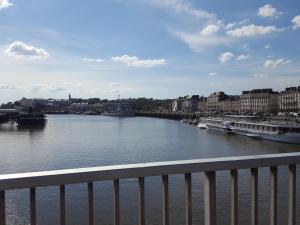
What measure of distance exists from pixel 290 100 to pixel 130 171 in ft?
511

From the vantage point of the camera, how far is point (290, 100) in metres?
150

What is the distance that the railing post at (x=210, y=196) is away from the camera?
11.8ft

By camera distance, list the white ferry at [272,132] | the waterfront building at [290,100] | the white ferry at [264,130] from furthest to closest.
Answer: the waterfront building at [290,100]
the white ferry at [264,130]
the white ferry at [272,132]

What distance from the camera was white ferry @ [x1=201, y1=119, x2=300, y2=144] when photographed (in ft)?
193

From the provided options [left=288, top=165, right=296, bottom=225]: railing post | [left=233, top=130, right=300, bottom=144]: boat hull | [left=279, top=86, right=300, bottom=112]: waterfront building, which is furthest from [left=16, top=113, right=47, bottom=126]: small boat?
[left=288, top=165, right=296, bottom=225]: railing post

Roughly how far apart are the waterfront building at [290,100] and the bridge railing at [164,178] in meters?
145

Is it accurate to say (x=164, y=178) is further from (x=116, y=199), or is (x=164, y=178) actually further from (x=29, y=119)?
(x=29, y=119)

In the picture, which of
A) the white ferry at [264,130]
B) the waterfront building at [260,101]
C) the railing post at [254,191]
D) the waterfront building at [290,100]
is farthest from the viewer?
the waterfront building at [260,101]

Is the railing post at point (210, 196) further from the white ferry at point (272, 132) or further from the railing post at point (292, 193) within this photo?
the white ferry at point (272, 132)

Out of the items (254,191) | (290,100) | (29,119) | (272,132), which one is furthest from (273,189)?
(290,100)

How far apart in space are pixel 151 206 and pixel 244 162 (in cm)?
1508

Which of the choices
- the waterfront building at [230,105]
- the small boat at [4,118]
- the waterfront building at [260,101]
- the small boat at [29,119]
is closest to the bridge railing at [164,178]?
the small boat at [29,119]

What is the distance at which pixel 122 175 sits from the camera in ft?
10.8

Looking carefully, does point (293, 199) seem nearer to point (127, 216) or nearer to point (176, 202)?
point (127, 216)
